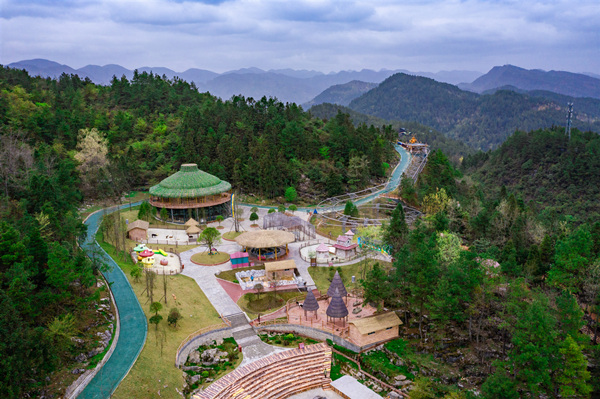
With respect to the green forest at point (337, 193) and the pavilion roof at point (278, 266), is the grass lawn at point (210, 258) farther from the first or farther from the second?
the green forest at point (337, 193)

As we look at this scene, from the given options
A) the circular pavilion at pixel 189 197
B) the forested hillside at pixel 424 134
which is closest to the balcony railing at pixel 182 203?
the circular pavilion at pixel 189 197

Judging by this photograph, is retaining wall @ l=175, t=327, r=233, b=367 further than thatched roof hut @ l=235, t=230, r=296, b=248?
No

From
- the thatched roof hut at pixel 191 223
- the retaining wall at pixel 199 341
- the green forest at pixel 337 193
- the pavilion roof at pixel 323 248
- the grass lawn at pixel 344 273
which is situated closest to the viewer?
the green forest at pixel 337 193

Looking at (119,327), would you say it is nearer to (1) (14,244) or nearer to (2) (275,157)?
(1) (14,244)

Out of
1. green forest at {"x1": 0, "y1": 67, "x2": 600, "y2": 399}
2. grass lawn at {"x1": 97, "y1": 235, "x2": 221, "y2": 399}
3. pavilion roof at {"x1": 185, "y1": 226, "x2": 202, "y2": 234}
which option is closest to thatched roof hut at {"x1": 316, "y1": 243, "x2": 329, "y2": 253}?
green forest at {"x1": 0, "y1": 67, "x2": 600, "y2": 399}

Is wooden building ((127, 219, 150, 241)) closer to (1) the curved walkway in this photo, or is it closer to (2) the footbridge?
(1) the curved walkway

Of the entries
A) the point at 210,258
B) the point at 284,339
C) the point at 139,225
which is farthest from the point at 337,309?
the point at 139,225

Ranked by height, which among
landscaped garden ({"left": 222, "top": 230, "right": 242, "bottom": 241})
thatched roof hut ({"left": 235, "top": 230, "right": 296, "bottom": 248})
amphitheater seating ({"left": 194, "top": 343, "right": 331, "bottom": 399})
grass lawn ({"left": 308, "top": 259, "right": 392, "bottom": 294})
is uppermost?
thatched roof hut ({"left": 235, "top": 230, "right": 296, "bottom": 248})

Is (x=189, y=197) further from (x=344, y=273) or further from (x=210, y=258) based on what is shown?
(x=344, y=273)
